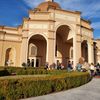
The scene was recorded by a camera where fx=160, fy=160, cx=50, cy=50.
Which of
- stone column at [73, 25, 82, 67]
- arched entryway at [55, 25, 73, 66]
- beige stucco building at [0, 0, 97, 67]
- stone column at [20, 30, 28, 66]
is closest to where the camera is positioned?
stone column at [20, 30, 28, 66]

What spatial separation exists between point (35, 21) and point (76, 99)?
2258 centimetres

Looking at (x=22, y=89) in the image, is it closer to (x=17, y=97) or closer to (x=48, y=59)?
(x=17, y=97)

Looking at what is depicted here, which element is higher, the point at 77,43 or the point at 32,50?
the point at 77,43

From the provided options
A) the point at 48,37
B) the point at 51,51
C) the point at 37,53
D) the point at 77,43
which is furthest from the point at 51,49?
the point at 37,53

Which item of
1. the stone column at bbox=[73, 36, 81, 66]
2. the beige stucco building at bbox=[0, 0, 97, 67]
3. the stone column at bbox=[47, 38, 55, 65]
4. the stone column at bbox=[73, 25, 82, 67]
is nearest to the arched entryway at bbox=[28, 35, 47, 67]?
the beige stucco building at bbox=[0, 0, 97, 67]

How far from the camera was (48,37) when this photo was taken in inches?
1076

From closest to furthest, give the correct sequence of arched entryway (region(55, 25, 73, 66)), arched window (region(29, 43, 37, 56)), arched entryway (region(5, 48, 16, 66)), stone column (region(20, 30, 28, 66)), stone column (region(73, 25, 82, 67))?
stone column (region(20, 30, 28, 66)) → stone column (region(73, 25, 82, 67)) → arched entryway (region(5, 48, 16, 66)) → arched entryway (region(55, 25, 73, 66)) → arched window (region(29, 43, 37, 56))

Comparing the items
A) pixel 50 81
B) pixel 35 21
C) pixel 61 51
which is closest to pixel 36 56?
pixel 61 51

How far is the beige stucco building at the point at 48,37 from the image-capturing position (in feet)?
90.6

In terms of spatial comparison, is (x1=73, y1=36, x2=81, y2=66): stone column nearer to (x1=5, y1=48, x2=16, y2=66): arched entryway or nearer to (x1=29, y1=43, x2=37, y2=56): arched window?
(x1=29, y1=43, x2=37, y2=56): arched window

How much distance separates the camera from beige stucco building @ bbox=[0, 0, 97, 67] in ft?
90.6

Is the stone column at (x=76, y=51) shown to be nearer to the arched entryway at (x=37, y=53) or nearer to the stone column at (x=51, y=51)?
the stone column at (x=51, y=51)

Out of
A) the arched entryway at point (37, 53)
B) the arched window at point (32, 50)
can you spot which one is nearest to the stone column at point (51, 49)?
the arched entryway at point (37, 53)

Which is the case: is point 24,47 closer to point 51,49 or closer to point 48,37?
point 48,37
